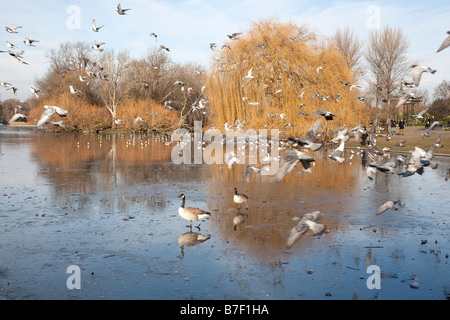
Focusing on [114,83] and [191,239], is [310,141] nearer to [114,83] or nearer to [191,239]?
[191,239]

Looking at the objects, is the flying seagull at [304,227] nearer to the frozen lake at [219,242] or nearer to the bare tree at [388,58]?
the frozen lake at [219,242]

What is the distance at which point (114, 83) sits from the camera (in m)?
62.1

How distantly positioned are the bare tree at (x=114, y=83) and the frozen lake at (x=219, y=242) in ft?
Result: 158

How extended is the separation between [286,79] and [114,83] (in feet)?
119

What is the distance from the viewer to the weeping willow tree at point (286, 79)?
32.8 m

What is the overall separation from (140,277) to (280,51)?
29.1 metres

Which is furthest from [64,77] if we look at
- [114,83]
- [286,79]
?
[286,79]

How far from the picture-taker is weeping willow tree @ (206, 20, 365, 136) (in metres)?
32.8

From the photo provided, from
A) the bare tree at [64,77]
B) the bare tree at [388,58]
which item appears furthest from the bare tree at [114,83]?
the bare tree at [388,58]

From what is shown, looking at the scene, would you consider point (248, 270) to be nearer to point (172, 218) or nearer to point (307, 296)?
point (307, 296)

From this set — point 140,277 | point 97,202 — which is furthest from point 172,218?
point 140,277

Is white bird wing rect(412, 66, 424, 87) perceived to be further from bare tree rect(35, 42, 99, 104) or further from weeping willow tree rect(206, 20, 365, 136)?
bare tree rect(35, 42, 99, 104)
